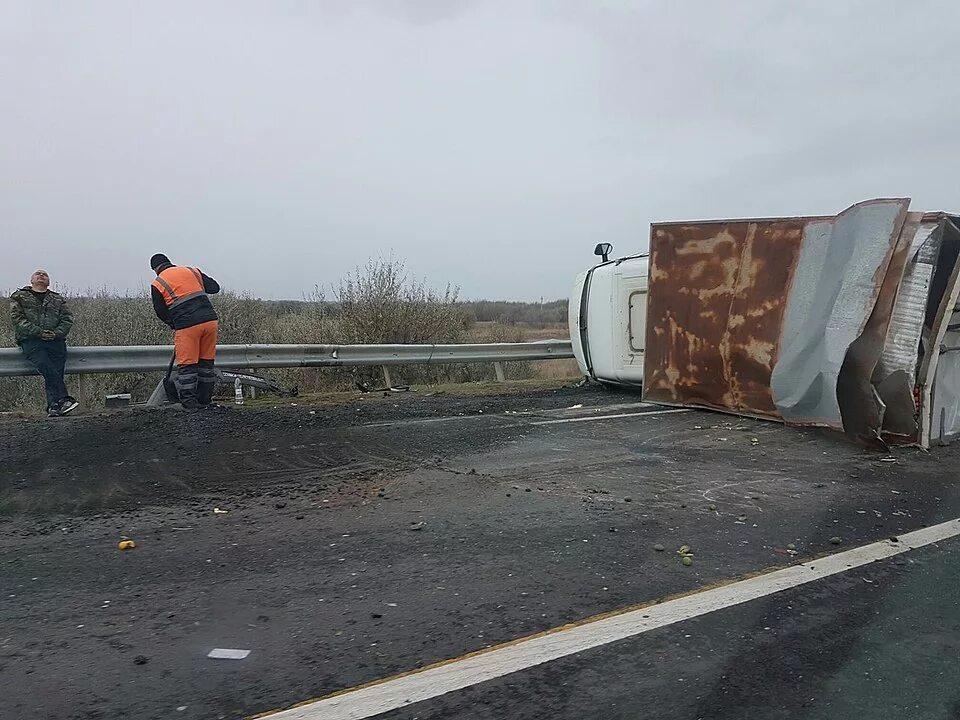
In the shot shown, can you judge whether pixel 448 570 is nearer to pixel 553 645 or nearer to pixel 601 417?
pixel 553 645

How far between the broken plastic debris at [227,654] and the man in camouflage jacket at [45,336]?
6.19 m

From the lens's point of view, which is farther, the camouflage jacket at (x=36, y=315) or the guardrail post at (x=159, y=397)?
the guardrail post at (x=159, y=397)

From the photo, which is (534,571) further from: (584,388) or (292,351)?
(584,388)

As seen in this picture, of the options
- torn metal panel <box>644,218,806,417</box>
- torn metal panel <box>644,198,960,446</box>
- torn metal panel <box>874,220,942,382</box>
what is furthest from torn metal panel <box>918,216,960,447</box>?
torn metal panel <box>644,218,806,417</box>

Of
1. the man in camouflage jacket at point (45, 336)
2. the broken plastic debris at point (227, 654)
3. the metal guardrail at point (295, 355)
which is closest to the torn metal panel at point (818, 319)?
the metal guardrail at point (295, 355)

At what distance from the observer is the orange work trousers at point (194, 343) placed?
7.99 metres

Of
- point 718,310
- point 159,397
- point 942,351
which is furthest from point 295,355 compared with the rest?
point 942,351

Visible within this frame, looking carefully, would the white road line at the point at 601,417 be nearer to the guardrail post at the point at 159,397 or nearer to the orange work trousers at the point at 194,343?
the orange work trousers at the point at 194,343

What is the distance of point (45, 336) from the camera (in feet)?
26.5

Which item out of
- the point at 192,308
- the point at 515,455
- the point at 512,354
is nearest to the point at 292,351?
the point at 192,308

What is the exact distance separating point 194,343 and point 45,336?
1.57 m

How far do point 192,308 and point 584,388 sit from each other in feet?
18.3

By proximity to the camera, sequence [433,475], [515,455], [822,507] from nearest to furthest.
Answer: [822,507]
[433,475]
[515,455]

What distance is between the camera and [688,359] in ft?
28.6
